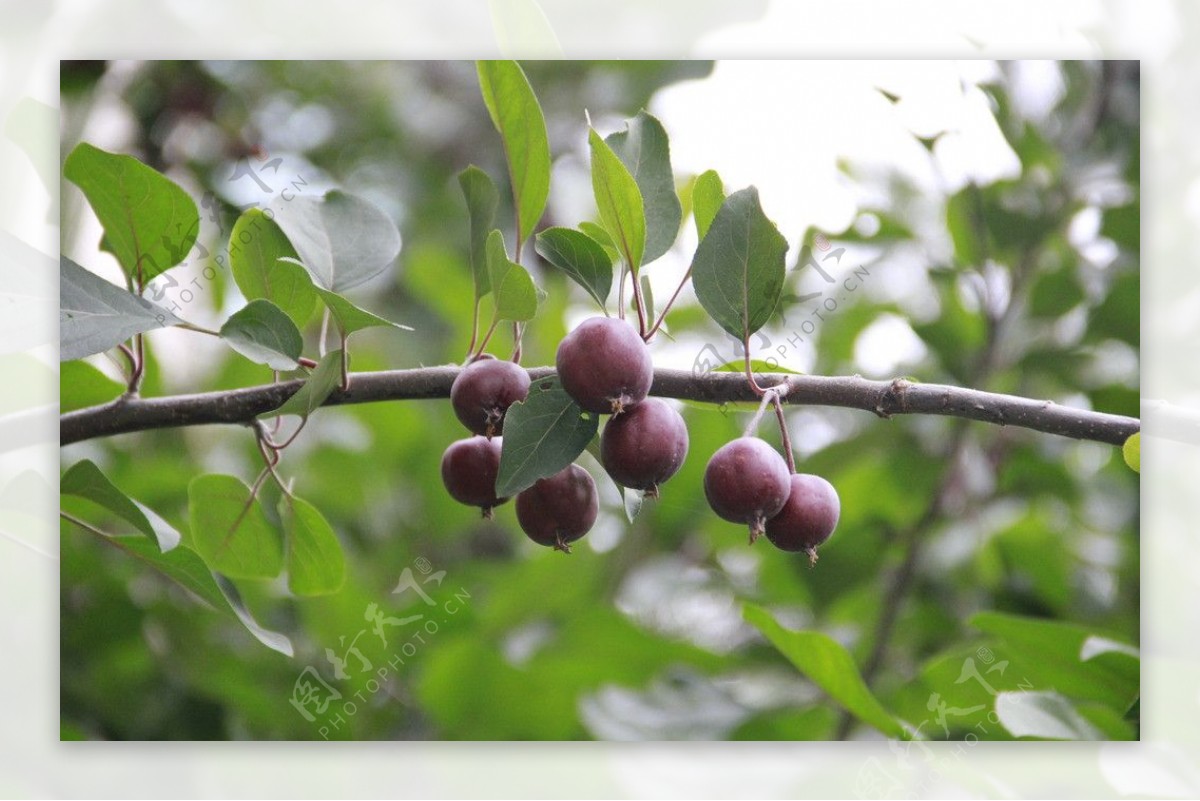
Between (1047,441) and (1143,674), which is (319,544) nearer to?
(1143,674)

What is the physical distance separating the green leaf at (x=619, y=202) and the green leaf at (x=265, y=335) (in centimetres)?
27

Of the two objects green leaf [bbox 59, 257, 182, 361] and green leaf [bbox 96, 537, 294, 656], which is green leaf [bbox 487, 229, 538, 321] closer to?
green leaf [bbox 59, 257, 182, 361]

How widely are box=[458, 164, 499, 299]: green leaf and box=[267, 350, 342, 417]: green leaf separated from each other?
0.18m

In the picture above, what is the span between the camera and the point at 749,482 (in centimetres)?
85

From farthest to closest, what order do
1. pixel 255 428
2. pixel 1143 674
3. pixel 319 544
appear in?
pixel 1143 674 → pixel 319 544 → pixel 255 428

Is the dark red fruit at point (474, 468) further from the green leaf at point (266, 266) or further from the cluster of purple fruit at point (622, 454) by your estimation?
the green leaf at point (266, 266)

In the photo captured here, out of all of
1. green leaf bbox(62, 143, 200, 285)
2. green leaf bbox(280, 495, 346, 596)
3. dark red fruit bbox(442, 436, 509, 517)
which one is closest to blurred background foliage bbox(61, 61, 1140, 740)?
green leaf bbox(280, 495, 346, 596)

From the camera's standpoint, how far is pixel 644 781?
1.43m

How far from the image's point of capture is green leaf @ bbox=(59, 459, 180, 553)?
104 centimetres

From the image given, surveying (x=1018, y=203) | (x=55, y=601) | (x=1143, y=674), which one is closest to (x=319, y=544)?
(x=55, y=601)

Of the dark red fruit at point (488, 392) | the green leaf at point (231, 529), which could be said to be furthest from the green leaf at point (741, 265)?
the green leaf at point (231, 529)

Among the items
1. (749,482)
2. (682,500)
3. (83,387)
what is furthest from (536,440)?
(682,500)

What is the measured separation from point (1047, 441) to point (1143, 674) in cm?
70

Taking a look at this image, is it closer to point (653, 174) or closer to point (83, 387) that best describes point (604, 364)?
point (653, 174)
